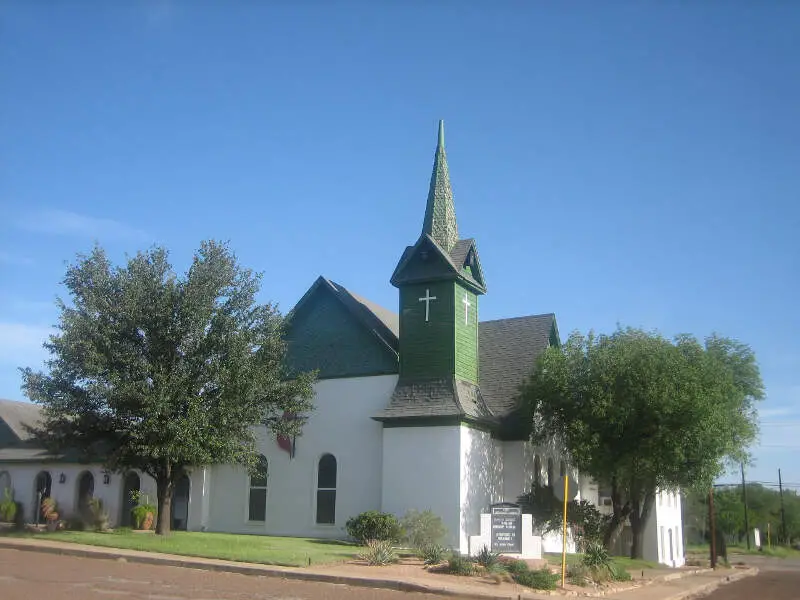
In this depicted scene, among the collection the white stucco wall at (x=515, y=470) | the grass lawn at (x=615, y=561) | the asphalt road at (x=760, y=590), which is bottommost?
the asphalt road at (x=760, y=590)

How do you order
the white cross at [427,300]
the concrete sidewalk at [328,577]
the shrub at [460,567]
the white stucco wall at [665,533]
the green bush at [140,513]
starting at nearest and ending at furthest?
the concrete sidewalk at [328,577] → the shrub at [460,567] → the white cross at [427,300] → the green bush at [140,513] → the white stucco wall at [665,533]

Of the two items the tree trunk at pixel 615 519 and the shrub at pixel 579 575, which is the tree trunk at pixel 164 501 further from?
the tree trunk at pixel 615 519

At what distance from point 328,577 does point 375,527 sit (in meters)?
8.15

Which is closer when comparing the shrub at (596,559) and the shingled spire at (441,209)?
the shrub at (596,559)

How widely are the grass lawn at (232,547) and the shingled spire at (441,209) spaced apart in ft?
41.0

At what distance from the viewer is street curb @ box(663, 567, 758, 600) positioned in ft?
76.6

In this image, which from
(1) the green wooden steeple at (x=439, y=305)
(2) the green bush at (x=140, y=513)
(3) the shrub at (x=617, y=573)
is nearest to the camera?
(3) the shrub at (x=617, y=573)

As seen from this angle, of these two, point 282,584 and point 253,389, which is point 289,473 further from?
point 282,584

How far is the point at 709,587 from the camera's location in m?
29.0

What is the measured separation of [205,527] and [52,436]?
8.59 metres

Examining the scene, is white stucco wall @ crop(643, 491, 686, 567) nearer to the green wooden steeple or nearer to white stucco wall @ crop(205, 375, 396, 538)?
the green wooden steeple

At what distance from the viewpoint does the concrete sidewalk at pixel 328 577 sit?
17.9 metres

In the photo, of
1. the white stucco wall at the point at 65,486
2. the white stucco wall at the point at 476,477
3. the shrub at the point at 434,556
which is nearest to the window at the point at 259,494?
the white stucco wall at the point at 65,486

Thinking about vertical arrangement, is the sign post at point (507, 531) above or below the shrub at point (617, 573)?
above
